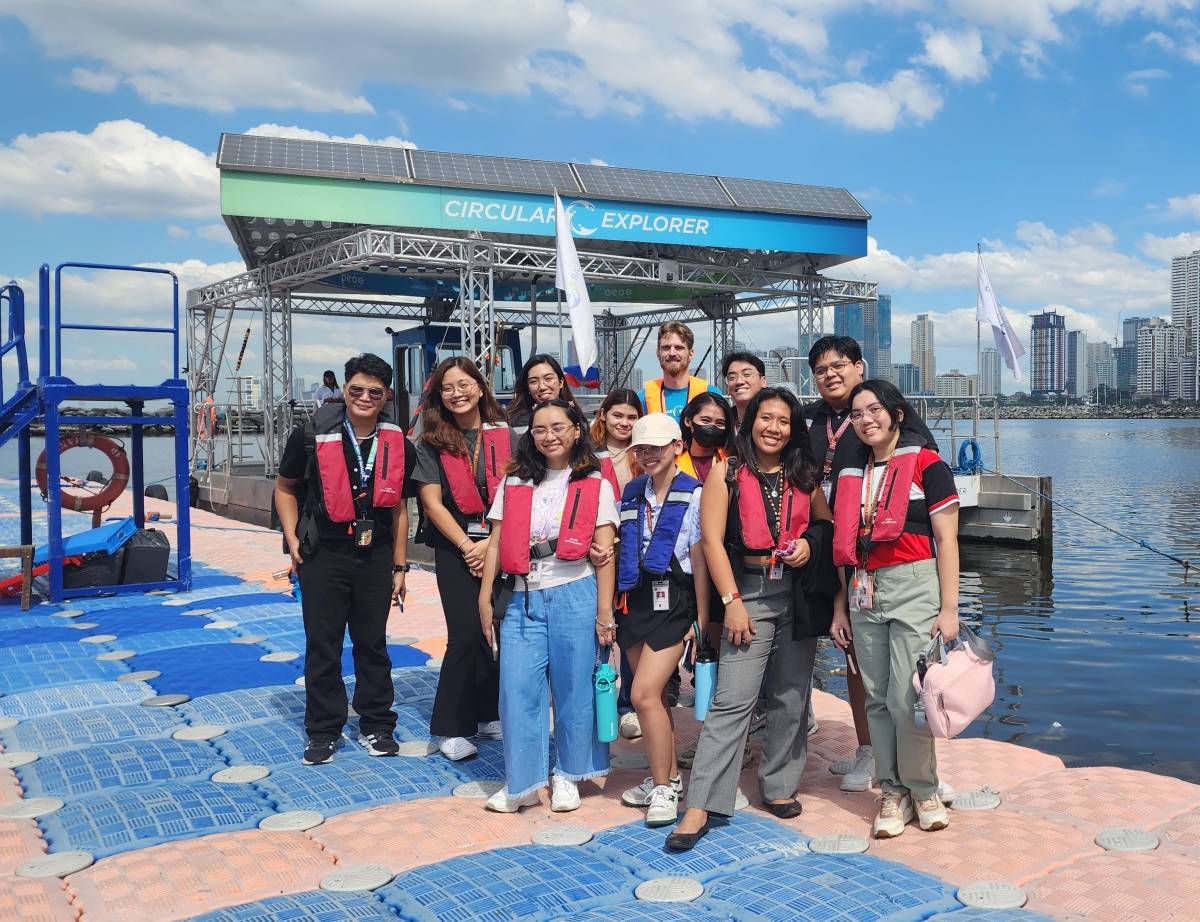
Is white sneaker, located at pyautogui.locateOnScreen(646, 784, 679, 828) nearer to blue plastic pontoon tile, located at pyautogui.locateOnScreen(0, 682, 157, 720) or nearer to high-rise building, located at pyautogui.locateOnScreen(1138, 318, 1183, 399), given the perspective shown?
blue plastic pontoon tile, located at pyautogui.locateOnScreen(0, 682, 157, 720)

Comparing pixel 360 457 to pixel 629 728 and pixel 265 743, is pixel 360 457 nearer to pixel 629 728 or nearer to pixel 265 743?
pixel 265 743

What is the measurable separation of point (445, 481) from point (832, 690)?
5300 millimetres

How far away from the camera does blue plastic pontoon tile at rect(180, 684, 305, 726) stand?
4.89 meters

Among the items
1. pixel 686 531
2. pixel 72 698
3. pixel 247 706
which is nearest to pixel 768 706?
pixel 686 531

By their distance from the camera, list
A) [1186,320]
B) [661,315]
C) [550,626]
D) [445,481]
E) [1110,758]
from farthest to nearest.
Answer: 1. [1186,320]
2. [661,315]
3. [1110,758]
4. [445,481]
5. [550,626]

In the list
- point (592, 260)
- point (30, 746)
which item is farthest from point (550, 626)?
point (592, 260)

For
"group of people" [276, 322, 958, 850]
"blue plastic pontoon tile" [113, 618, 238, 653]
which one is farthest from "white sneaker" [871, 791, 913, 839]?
"blue plastic pontoon tile" [113, 618, 238, 653]

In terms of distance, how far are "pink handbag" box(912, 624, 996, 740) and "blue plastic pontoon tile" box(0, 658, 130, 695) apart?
4.69m

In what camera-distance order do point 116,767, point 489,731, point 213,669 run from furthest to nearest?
point 213,669, point 489,731, point 116,767

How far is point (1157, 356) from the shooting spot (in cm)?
15525

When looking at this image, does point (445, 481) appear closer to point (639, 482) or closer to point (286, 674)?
point (639, 482)

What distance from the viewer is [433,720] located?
4.47 meters

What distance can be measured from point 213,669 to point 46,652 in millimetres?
1312

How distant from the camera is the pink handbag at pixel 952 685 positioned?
10.8 feet
